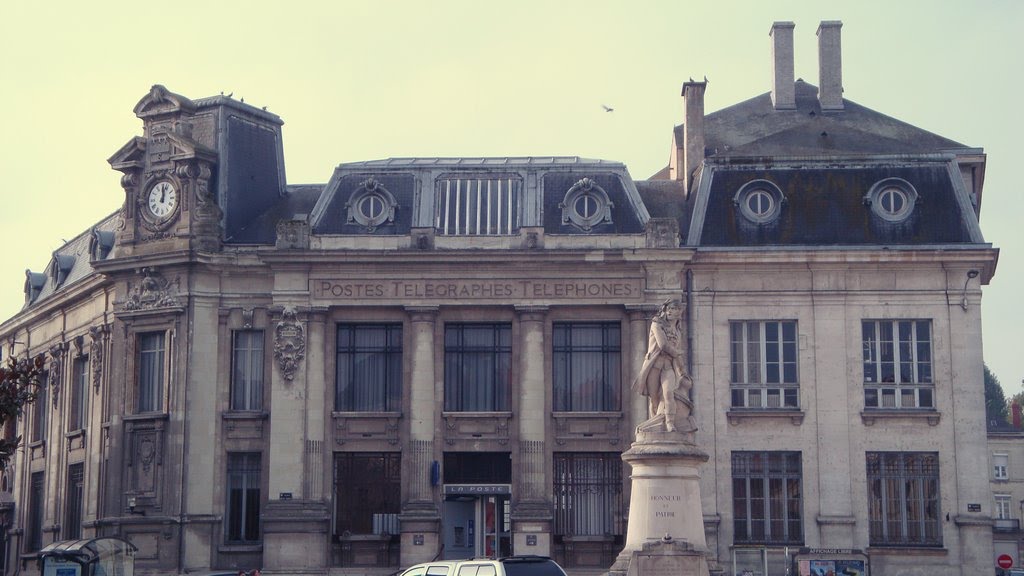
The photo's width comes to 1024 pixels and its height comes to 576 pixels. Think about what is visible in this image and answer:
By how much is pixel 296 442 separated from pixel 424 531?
4.42 m

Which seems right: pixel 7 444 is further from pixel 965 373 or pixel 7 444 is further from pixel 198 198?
pixel 965 373

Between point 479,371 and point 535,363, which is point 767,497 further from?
point 479,371

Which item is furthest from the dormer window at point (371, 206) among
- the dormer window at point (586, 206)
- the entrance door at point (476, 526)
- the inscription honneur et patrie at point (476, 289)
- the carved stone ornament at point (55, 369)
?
the carved stone ornament at point (55, 369)

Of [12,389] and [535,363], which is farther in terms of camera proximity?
[535,363]

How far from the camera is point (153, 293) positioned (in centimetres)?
4725

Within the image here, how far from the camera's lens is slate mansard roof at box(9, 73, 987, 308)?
A: 152ft

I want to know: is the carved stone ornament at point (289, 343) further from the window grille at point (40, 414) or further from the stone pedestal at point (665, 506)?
the stone pedestal at point (665, 506)

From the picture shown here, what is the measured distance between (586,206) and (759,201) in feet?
16.4

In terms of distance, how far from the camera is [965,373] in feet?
148

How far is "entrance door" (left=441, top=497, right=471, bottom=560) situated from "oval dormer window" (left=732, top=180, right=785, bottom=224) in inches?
447

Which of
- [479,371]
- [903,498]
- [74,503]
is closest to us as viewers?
[903,498]

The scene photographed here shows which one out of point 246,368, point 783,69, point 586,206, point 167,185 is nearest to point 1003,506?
point 783,69

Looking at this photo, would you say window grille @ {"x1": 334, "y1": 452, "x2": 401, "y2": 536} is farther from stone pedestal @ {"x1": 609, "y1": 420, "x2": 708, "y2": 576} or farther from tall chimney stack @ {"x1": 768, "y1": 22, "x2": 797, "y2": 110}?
tall chimney stack @ {"x1": 768, "y1": 22, "x2": 797, "y2": 110}

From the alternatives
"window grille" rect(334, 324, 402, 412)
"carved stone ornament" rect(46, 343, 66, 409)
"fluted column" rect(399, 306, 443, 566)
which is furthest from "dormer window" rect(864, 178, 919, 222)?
"carved stone ornament" rect(46, 343, 66, 409)
